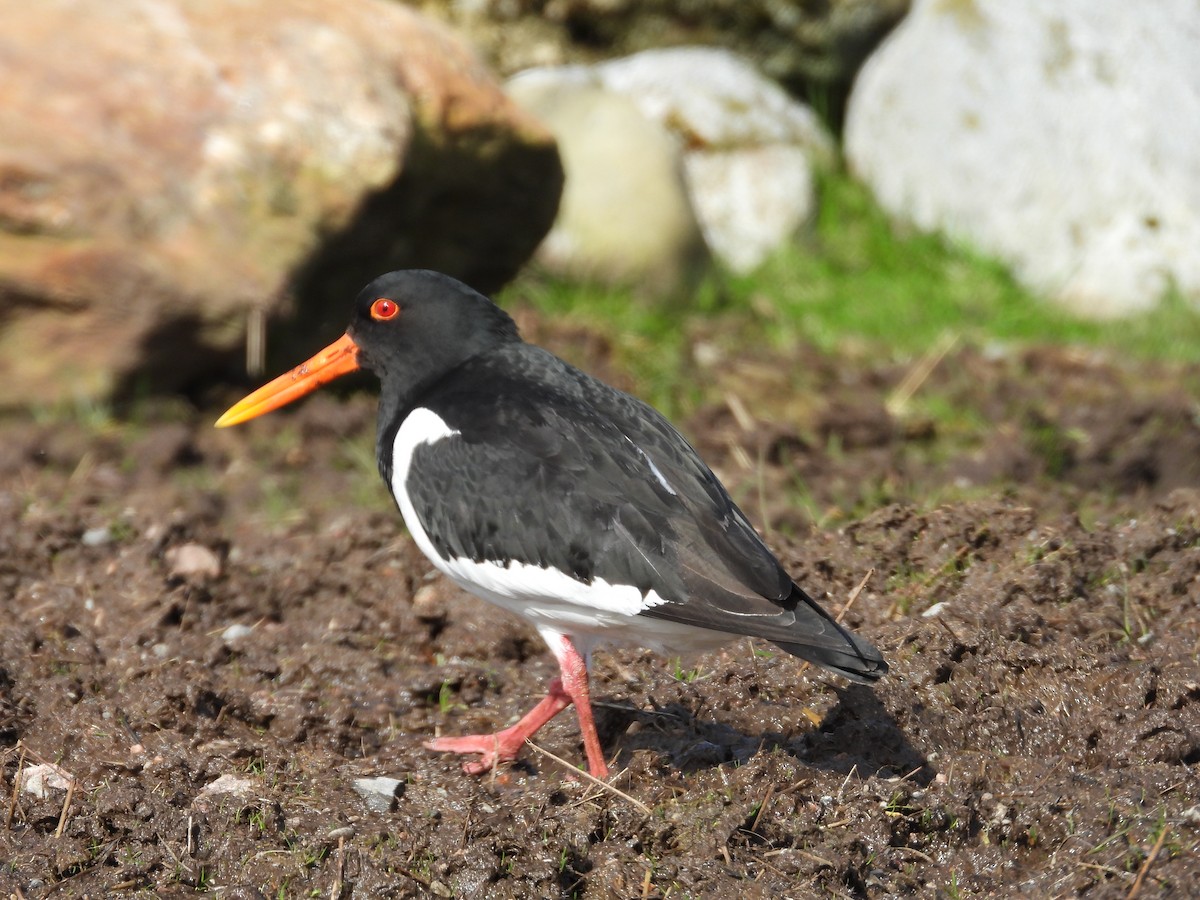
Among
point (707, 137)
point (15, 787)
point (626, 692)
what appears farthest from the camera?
point (707, 137)

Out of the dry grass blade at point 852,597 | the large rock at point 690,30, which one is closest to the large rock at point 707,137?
the large rock at point 690,30

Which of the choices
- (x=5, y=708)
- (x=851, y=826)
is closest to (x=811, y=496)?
(x=851, y=826)

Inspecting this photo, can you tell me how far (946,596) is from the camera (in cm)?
473

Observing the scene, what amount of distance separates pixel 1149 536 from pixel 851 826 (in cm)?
205

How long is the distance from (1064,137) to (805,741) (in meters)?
5.66

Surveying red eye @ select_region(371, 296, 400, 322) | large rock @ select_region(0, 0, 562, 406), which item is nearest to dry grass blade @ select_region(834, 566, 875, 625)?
red eye @ select_region(371, 296, 400, 322)

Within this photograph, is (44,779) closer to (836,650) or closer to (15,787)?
(15,787)

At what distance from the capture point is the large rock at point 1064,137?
8.37 m

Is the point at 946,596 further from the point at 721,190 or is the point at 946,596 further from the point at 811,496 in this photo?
the point at 721,190

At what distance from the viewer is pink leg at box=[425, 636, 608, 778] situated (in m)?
3.92

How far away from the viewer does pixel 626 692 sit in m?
4.38

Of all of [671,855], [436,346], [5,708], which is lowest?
[5,708]

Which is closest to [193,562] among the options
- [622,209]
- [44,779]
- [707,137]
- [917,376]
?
[44,779]

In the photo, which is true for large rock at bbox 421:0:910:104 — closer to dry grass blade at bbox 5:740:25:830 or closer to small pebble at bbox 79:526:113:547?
small pebble at bbox 79:526:113:547
